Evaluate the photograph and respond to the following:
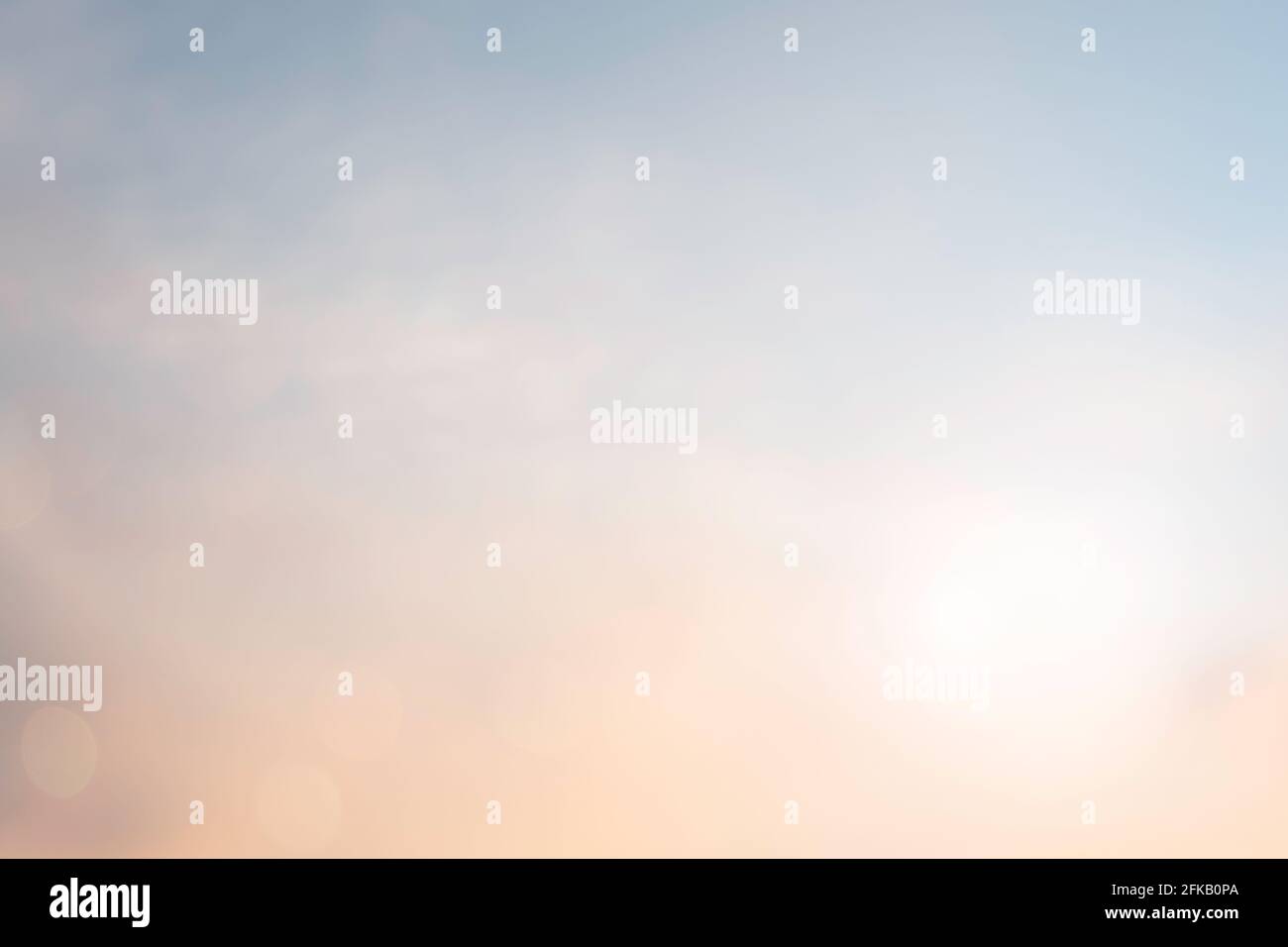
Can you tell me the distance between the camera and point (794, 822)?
21453mm
